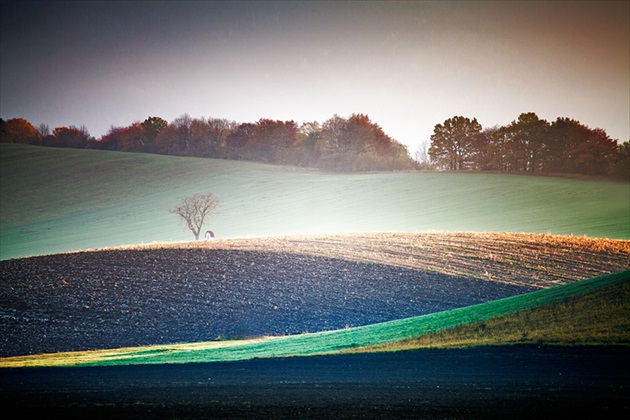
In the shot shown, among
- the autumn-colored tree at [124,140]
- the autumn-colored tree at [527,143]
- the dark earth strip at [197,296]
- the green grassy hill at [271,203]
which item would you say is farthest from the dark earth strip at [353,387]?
the autumn-colored tree at [124,140]

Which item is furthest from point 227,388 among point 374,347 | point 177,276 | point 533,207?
point 533,207

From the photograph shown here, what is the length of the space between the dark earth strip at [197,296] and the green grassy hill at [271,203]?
67.8ft

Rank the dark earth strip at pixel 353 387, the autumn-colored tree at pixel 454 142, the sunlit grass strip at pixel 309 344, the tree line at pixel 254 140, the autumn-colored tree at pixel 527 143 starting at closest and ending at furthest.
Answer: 1. the dark earth strip at pixel 353 387
2. the sunlit grass strip at pixel 309 344
3. the autumn-colored tree at pixel 527 143
4. the autumn-colored tree at pixel 454 142
5. the tree line at pixel 254 140

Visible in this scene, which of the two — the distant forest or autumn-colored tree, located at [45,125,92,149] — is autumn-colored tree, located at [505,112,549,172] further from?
autumn-colored tree, located at [45,125,92,149]

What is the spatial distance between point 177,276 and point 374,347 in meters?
11.1

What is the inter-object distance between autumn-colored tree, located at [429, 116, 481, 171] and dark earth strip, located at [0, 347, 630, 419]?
207 ft

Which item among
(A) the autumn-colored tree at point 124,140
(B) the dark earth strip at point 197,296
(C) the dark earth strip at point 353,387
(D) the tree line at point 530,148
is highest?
(A) the autumn-colored tree at point 124,140

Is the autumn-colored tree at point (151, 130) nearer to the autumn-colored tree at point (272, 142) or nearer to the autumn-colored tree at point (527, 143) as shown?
the autumn-colored tree at point (272, 142)

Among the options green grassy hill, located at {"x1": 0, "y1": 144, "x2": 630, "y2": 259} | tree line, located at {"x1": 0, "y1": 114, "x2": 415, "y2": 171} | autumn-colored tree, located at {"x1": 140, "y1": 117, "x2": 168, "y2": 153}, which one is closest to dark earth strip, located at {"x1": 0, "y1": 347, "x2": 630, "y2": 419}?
green grassy hill, located at {"x1": 0, "y1": 144, "x2": 630, "y2": 259}

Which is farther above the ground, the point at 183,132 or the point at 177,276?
the point at 183,132

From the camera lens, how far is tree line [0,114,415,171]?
76875mm

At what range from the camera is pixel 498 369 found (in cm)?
862

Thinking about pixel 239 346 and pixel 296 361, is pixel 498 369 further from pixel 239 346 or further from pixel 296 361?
pixel 239 346

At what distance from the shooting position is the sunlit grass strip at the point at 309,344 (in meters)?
11.3
